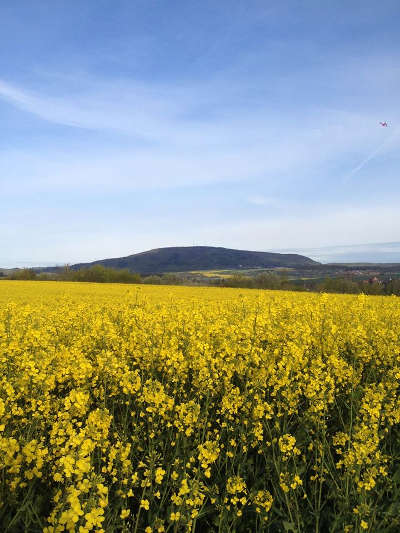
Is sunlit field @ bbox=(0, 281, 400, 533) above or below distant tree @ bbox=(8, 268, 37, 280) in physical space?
below

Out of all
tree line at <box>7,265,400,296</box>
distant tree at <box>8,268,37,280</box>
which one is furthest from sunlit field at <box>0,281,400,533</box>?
distant tree at <box>8,268,37,280</box>

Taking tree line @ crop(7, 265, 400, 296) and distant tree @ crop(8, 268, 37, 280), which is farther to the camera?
distant tree @ crop(8, 268, 37, 280)

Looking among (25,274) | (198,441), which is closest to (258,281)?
(25,274)

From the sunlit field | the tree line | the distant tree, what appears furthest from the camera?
the distant tree

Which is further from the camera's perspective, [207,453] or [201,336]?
[201,336]

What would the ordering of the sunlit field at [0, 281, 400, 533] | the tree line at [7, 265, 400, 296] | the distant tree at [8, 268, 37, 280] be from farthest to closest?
the distant tree at [8, 268, 37, 280], the tree line at [7, 265, 400, 296], the sunlit field at [0, 281, 400, 533]

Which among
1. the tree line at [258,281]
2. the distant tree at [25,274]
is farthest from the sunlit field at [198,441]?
the distant tree at [25,274]

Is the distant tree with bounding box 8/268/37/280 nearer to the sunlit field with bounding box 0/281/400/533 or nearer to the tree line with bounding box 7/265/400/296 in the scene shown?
the tree line with bounding box 7/265/400/296

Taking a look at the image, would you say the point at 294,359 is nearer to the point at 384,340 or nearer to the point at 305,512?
the point at 305,512

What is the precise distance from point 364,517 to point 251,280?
154 ft

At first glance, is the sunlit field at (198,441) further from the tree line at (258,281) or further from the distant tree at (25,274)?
the distant tree at (25,274)

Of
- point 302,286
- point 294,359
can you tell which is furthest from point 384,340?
point 302,286

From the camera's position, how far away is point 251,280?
A: 165 feet

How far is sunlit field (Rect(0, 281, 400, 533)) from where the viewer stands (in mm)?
3258
